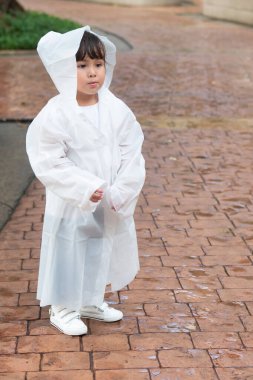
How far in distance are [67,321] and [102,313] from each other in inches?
9.3

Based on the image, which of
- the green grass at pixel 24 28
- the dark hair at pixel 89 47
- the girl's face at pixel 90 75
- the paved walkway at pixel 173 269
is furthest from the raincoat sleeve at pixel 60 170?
the green grass at pixel 24 28

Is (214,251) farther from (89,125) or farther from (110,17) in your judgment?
(110,17)

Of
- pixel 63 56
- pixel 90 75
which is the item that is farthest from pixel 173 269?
pixel 63 56

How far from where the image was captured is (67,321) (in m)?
4.19

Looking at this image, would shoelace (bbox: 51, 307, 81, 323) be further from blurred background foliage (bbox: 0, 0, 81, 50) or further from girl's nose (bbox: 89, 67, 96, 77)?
blurred background foliage (bbox: 0, 0, 81, 50)

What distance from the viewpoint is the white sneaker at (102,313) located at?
171 inches

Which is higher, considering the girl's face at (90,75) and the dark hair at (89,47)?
the dark hair at (89,47)

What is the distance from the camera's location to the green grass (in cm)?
1505

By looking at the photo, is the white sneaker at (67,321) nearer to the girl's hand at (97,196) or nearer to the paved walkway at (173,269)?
the paved walkway at (173,269)

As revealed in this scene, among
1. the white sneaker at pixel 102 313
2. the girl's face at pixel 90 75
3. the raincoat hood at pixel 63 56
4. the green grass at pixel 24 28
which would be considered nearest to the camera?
the raincoat hood at pixel 63 56

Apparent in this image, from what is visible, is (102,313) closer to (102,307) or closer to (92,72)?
(102,307)

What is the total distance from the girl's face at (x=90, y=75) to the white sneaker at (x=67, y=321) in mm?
1105

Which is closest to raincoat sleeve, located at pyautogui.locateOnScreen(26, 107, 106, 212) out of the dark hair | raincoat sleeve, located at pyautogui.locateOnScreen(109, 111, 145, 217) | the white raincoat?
the white raincoat

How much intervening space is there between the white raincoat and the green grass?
11.2 m
